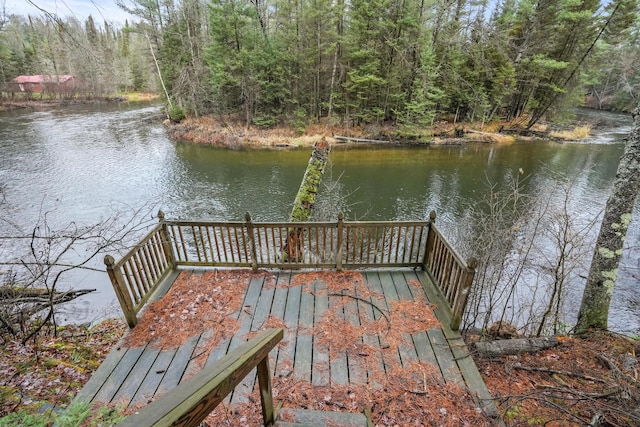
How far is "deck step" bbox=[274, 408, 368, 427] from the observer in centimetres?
258

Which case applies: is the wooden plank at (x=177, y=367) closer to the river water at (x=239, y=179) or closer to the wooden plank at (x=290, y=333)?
the wooden plank at (x=290, y=333)

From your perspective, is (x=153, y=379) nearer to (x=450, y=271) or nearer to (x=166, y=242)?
(x=166, y=242)

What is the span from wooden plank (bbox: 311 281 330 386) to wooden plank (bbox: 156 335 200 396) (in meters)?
1.41

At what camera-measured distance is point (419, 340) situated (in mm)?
3662

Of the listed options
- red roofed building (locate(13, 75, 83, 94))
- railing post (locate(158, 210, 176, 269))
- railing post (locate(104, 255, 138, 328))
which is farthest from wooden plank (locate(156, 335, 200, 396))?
red roofed building (locate(13, 75, 83, 94))

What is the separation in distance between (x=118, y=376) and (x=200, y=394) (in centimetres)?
295

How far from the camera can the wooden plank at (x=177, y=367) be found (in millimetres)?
3104

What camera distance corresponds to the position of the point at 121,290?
370 centimetres

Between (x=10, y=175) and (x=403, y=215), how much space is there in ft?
54.5

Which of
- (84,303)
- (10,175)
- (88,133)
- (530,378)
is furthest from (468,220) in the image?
(88,133)

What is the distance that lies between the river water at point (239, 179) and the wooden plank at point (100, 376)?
3718mm

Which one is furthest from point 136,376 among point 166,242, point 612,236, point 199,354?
point 612,236

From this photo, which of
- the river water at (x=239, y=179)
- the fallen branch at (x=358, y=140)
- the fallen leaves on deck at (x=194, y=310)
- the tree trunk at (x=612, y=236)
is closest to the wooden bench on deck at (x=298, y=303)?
the fallen leaves on deck at (x=194, y=310)

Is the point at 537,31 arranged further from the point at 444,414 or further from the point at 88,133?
the point at 88,133
